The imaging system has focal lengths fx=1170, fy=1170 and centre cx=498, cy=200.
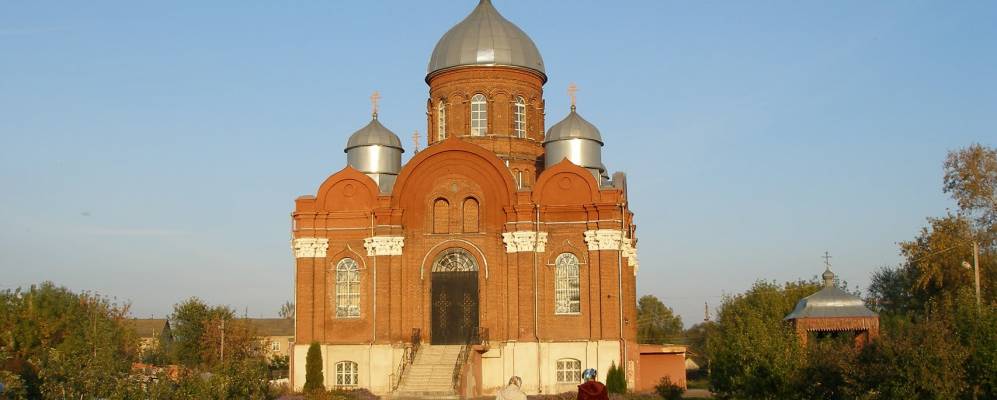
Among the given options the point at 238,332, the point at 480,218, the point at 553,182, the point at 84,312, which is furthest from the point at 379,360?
the point at 238,332

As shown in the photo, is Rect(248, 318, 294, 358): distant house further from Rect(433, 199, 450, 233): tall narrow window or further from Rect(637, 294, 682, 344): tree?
Rect(433, 199, 450, 233): tall narrow window

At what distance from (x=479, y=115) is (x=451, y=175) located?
376cm

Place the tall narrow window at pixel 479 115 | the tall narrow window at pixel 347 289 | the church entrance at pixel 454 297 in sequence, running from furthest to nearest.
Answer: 1. the tall narrow window at pixel 479 115
2. the tall narrow window at pixel 347 289
3. the church entrance at pixel 454 297

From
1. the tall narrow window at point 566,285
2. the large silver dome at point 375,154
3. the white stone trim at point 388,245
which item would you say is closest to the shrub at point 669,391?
the tall narrow window at point 566,285

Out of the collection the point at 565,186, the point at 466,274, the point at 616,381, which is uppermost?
the point at 565,186

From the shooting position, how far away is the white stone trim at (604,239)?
116 ft

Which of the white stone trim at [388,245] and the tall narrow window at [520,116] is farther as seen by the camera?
the tall narrow window at [520,116]

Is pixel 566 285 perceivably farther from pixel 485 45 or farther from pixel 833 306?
pixel 485 45

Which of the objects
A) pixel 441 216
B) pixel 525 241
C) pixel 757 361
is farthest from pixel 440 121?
pixel 757 361

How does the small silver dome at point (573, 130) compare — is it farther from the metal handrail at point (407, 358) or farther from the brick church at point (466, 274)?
the metal handrail at point (407, 358)

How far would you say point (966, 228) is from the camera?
41.2 metres

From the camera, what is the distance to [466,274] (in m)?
36.5

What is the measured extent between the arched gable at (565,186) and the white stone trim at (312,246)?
6815 millimetres

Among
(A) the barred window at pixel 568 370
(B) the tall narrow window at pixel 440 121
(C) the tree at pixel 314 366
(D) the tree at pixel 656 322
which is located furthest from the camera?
(D) the tree at pixel 656 322
